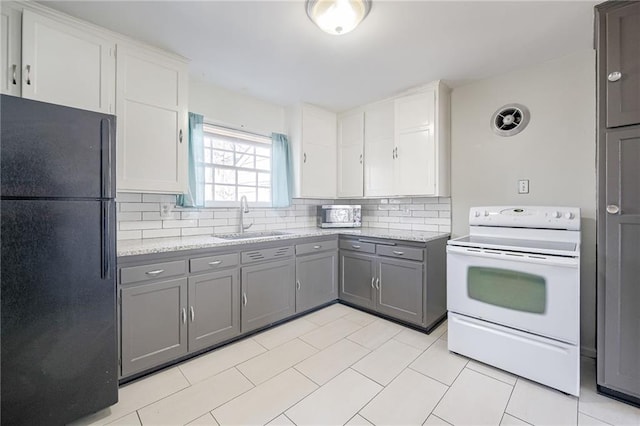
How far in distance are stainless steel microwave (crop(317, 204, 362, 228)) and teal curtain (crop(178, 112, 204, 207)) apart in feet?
4.73

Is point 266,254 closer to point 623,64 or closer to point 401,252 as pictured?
point 401,252

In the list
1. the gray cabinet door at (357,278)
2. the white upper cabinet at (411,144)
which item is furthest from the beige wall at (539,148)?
the gray cabinet door at (357,278)

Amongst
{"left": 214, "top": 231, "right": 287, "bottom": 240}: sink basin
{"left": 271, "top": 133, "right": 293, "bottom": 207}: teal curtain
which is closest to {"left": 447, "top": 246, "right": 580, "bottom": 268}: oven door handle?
{"left": 214, "top": 231, "right": 287, "bottom": 240}: sink basin

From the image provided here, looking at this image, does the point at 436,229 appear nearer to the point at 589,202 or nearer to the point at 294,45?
the point at 589,202

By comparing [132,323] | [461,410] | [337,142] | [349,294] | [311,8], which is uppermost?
[311,8]

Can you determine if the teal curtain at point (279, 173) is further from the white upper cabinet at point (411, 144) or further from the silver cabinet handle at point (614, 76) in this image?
the silver cabinet handle at point (614, 76)

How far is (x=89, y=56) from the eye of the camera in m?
1.91

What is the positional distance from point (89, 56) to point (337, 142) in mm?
2580

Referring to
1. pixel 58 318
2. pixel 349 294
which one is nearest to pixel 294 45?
pixel 58 318

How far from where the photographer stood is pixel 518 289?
1932 millimetres

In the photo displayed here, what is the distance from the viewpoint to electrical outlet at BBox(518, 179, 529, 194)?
2.50 metres

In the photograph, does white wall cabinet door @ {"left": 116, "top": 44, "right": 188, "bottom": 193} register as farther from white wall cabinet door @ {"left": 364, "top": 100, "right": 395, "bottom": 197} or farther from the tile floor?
white wall cabinet door @ {"left": 364, "top": 100, "right": 395, "bottom": 197}

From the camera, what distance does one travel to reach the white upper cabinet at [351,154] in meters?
3.50

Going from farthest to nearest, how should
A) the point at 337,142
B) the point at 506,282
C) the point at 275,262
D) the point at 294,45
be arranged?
the point at 337,142 → the point at 275,262 → the point at 294,45 → the point at 506,282
